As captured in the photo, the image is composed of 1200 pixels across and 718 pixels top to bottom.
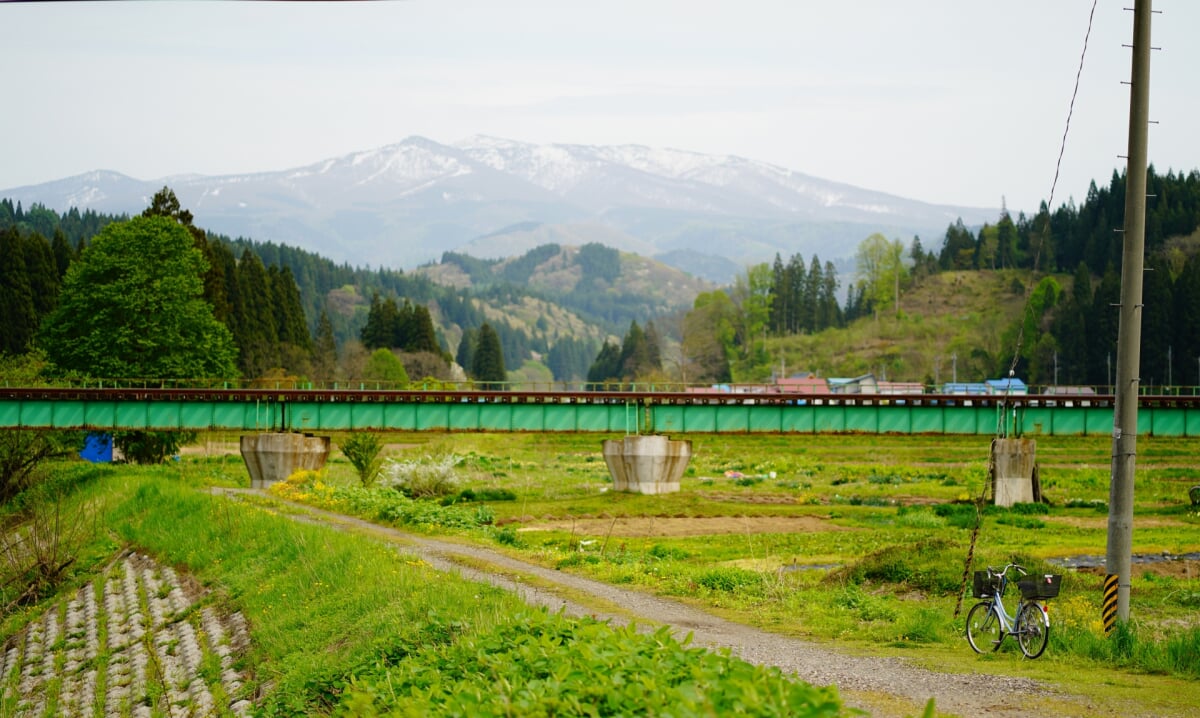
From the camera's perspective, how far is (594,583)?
30.8m

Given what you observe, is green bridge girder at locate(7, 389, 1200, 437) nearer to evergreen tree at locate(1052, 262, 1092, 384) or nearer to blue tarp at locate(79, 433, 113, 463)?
blue tarp at locate(79, 433, 113, 463)

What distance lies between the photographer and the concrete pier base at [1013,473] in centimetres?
7069

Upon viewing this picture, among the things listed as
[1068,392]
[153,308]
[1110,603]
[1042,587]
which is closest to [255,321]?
[153,308]

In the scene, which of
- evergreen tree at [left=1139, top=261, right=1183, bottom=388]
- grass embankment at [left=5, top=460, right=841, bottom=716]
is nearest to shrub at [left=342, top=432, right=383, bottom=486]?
grass embankment at [left=5, top=460, right=841, bottom=716]

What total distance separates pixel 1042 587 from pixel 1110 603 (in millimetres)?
3022

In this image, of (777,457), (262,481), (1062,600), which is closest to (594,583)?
(1062,600)

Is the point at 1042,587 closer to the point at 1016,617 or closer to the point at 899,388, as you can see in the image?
the point at 1016,617

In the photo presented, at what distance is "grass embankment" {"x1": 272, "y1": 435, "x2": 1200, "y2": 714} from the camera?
Result: 2208 cm

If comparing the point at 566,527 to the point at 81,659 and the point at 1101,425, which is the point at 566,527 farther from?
the point at 1101,425

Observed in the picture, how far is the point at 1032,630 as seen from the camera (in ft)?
69.3

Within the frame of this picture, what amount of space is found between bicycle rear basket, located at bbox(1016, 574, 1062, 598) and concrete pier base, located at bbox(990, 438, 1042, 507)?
168 feet

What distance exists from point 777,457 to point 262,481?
52774 millimetres

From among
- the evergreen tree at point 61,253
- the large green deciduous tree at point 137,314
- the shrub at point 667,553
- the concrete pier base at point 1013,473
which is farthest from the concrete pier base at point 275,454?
the evergreen tree at point 61,253

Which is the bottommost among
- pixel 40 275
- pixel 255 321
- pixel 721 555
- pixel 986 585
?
pixel 721 555
